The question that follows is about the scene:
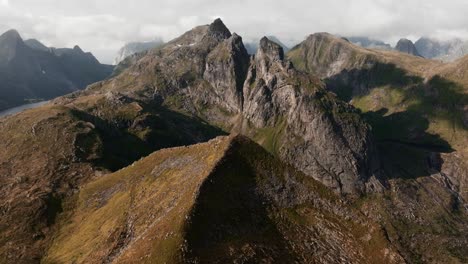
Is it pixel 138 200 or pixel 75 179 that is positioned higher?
pixel 138 200

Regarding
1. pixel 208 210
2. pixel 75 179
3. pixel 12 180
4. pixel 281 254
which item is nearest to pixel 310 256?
pixel 281 254

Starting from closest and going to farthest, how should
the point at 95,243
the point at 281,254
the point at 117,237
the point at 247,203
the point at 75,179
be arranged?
the point at 281,254
the point at 247,203
the point at 117,237
the point at 95,243
the point at 75,179

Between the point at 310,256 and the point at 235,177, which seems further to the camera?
the point at 235,177

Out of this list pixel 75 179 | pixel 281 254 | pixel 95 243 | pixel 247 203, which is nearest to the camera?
pixel 281 254

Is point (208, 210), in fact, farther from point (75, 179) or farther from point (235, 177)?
point (75, 179)

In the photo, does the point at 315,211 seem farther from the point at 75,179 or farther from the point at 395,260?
the point at 75,179

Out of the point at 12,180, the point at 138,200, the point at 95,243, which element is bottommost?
the point at 12,180
